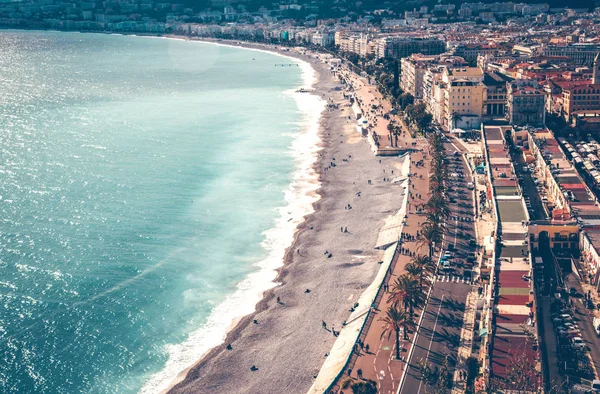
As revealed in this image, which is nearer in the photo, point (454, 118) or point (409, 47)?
point (454, 118)

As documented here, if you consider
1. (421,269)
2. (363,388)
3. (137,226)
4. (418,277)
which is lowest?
(363,388)

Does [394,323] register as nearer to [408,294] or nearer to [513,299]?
[408,294]

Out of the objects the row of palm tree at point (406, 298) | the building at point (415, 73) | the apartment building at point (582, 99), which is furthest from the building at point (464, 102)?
the row of palm tree at point (406, 298)

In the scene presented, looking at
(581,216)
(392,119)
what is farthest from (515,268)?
(392,119)

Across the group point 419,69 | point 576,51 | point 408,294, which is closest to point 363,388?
point 408,294

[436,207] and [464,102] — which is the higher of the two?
[464,102]

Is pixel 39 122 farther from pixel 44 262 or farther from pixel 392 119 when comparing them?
pixel 44 262

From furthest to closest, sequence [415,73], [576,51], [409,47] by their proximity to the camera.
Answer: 1. [409,47]
2. [576,51]
3. [415,73]

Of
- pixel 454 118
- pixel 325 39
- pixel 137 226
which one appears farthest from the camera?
pixel 325 39
